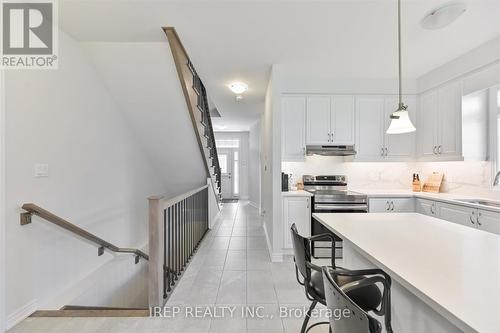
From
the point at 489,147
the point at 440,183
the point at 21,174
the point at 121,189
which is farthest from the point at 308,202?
the point at 21,174

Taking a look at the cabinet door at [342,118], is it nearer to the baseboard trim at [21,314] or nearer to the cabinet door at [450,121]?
the cabinet door at [450,121]

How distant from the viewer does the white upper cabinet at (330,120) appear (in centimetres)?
376

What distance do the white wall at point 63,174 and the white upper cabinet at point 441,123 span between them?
4.76 metres

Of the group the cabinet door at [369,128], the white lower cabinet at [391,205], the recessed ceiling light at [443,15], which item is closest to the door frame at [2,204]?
the recessed ceiling light at [443,15]

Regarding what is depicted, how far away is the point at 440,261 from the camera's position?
3.47ft

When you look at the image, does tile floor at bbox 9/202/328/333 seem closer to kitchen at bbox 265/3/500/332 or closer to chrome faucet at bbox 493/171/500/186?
kitchen at bbox 265/3/500/332

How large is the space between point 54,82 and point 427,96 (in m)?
4.96

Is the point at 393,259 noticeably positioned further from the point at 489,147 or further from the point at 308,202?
the point at 489,147

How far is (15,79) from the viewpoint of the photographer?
2057 millimetres

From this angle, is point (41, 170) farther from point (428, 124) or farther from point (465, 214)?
point (428, 124)

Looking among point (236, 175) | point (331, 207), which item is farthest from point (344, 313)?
point (236, 175)

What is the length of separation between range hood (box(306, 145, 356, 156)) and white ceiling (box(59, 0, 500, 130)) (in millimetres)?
1183

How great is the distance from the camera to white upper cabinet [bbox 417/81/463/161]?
3061mm

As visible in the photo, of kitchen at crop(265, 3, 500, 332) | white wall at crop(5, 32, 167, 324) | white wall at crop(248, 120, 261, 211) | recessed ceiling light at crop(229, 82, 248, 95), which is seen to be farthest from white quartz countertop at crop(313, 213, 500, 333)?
white wall at crop(248, 120, 261, 211)
